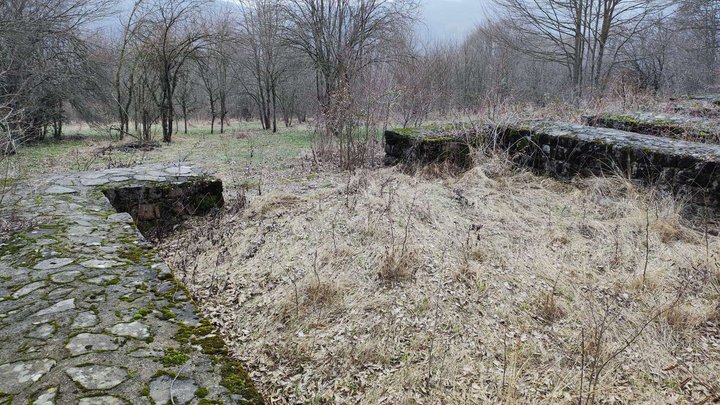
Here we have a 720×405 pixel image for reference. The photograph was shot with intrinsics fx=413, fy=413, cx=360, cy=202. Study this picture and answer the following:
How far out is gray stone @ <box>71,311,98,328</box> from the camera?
179 cm

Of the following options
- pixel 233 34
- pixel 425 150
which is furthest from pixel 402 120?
pixel 233 34

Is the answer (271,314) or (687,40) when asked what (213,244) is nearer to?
(271,314)

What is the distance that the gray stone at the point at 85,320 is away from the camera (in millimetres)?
1793

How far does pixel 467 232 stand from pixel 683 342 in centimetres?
175

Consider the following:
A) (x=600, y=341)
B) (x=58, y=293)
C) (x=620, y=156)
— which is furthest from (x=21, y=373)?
(x=620, y=156)

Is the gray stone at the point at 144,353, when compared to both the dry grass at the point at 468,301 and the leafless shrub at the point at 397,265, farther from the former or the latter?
the leafless shrub at the point at 397,265

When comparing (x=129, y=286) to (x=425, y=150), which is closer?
(x=129, y=286)

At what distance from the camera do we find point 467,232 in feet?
12.5

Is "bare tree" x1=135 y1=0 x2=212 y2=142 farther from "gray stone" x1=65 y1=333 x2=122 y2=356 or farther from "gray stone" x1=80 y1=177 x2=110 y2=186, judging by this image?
"gray stone" x1=65 y1=333 x2=122 y2=356

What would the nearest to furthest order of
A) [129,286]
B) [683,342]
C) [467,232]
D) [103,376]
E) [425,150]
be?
[103,376] → [129,286] → [683,342] → [467,232] → [425,150]

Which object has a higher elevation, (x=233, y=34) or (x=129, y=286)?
(x=233, y=34)

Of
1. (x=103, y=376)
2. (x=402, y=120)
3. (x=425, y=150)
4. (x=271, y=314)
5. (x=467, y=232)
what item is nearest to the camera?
(x=103, y=376)

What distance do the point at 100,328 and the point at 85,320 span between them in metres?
0.11

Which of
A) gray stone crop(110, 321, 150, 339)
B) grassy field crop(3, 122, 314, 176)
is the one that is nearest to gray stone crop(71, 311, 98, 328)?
gray stone crop(110, 321, 150, 339)
